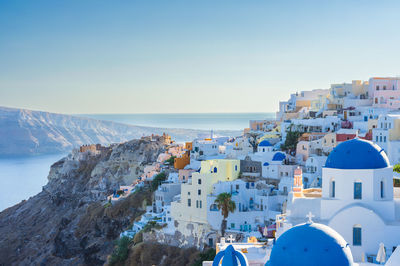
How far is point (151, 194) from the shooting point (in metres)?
47.4

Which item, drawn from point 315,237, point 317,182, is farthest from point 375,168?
point 317,182

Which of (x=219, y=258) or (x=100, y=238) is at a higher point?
(x=219, y=258)

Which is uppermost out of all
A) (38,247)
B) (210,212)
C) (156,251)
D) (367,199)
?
(367,199)

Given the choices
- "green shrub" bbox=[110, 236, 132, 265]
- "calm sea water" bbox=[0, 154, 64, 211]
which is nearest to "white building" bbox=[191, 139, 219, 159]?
"green shrub" bbox=[110, 236, 132, 265]

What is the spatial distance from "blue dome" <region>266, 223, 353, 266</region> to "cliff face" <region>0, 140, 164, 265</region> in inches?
1304

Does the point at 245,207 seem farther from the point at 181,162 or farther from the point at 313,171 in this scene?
the point at 181,162

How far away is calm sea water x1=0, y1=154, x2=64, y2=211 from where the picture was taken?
4133 inches

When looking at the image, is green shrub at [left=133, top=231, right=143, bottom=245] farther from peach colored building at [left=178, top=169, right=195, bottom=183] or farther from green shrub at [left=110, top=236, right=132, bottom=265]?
peach colored building at [left=178, top=169, right=195, bottom=183]

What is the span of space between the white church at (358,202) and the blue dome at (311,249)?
5275 mm

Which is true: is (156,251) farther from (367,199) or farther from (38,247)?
(38,247)

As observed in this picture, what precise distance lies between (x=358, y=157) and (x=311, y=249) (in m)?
7.10

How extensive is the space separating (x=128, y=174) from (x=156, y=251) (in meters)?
29.1

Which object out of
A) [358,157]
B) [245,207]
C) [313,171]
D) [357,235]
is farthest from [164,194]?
[357,235]

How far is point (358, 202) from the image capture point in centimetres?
2025
